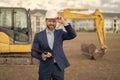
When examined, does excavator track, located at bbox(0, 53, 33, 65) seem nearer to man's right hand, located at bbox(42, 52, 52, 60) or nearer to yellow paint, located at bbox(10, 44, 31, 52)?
yellow paint, located at bbox(10, 44, 31, 52)

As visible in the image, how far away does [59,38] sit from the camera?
6.45m

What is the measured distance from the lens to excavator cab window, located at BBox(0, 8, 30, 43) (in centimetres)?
1639

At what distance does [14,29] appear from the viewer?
1650cm

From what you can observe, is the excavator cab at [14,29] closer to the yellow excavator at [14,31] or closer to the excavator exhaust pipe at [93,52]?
the yellow excavator at [14,31]

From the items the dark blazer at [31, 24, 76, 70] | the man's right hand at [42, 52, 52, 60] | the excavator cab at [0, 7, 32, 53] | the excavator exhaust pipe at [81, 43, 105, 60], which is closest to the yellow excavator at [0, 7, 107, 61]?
the excavator cab at [0, 7, 32, 53]

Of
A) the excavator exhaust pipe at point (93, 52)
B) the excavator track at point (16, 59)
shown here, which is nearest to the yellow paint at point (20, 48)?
the excavator track at point (16, 59)

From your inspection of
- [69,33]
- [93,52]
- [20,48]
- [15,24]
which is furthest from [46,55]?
[93,52]

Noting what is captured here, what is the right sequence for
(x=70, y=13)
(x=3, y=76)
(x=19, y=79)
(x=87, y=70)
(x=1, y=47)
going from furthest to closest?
A: (x=70, y=13) → (x=1, y=47) → (x=87, y=70) → (x=3, y=76) → (x=19, y=79)

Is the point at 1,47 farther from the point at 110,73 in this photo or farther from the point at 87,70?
the point at 110,73

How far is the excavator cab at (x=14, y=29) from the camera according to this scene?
16.0 meters

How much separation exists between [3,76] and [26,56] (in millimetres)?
3197

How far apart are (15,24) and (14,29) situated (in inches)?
8.7

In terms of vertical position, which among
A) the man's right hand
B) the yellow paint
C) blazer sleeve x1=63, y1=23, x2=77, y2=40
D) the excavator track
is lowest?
the excavator track

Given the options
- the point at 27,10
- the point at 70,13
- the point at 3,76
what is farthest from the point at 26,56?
the point at 70,13
